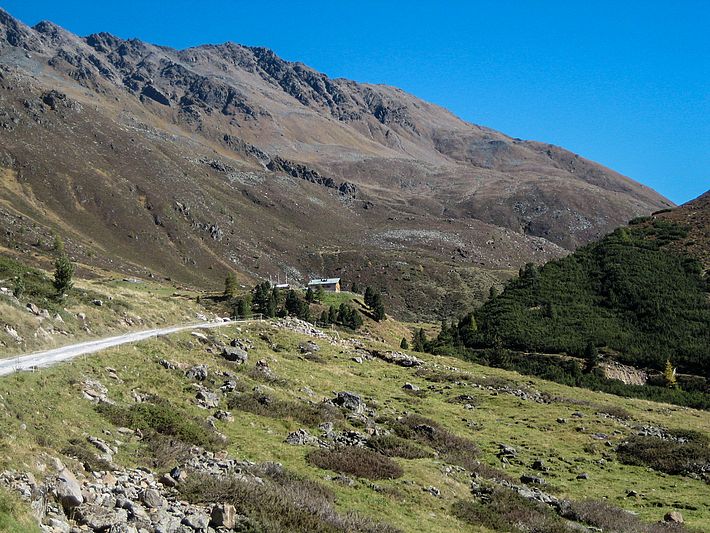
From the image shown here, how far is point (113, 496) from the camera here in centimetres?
1415

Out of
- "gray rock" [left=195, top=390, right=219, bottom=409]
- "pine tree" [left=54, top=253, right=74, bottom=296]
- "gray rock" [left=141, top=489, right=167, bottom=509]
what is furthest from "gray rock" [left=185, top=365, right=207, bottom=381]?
"gray rock" [left=141, top=489, right=167, bottom=509]

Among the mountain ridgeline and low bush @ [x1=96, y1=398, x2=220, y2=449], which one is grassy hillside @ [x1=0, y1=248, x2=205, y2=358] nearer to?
low bush @ [x1=96, y1=398, x2=220, y2=449]

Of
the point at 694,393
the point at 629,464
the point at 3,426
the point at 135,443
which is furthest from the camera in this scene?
the point at 694,393

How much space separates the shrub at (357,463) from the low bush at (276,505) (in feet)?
14.1

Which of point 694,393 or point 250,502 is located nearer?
point 250,502

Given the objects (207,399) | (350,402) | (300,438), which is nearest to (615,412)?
(350,402)

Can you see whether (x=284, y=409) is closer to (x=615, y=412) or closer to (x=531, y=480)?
(x=531, y=480)

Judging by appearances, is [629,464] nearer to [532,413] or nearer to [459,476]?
[532,413]

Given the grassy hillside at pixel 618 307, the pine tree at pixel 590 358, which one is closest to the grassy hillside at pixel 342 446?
the pine tree at pixel 590 358

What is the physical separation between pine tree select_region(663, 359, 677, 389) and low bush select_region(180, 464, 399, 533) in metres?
58.9

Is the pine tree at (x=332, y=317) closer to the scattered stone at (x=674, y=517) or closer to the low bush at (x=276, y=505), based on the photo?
the scattered stone at (x=674, y=517)

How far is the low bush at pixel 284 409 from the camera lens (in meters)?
28.2

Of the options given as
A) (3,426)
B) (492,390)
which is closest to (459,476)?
(3,426)

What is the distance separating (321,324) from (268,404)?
53.2 metres
